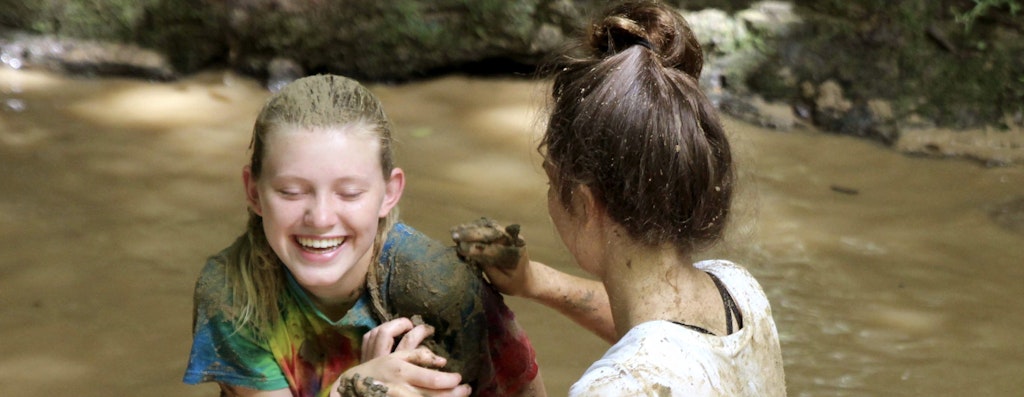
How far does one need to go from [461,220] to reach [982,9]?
2.50m

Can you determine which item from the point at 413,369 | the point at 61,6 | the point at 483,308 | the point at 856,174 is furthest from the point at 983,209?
the point at 61,6

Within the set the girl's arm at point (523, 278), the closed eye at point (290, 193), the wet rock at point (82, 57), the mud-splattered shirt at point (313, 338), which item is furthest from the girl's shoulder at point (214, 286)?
the wet rock at point (82, 57)

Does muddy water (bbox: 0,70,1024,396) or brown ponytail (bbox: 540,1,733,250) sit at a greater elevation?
brown ponytail (bbox: 540,1,733,250)

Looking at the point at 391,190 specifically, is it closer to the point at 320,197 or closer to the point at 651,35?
the point at 320,197

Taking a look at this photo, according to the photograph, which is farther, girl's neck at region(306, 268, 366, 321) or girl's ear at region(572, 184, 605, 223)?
girl's neck at region(306, 268, 366, 321)

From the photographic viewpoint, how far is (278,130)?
7.25 feet

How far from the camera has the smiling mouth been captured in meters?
2.23

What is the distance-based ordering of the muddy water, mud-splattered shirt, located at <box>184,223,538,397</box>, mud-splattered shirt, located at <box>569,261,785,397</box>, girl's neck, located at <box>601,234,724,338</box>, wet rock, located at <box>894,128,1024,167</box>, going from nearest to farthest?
1. mud-splattered shirt, located at <box>569,261,785,397</box>
2. girl's neck, located at <box>601,234,724,338</box>
3. mud-splattered shirt, located at <box>184,223,538,397</box>
4. the muddy water
5. wet rock, located at <box>894,128,1024,167</box>

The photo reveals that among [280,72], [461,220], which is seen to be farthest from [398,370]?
[280,72]

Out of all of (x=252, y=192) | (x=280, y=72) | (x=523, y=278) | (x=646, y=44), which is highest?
(x=646, y=44)

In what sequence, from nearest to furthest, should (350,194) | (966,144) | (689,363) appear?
1. (689,363)
2. (350,194)
3. (966,144)

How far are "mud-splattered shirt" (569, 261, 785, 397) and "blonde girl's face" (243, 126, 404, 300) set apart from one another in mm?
535

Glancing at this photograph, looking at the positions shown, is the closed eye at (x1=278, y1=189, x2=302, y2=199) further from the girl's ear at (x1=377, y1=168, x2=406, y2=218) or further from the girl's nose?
the girl's ear at (x1=377, y1=168, x2=406, y2=218)

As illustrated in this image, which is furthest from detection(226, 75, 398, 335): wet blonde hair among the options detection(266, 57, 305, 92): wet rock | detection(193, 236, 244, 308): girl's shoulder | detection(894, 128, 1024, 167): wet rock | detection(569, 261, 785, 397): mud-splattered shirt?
detection(894, 128, 1024, 167): wet rock
